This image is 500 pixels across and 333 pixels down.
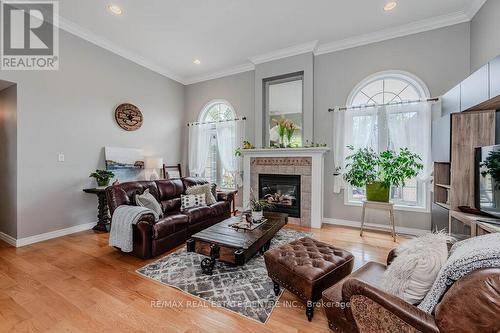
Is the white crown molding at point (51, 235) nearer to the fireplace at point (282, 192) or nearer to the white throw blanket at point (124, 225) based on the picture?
the white throw blanket at point (124, 225)

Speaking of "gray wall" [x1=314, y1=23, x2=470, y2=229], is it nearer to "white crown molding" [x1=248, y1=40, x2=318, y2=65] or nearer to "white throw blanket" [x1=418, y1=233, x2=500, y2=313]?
"white crown molding" [x1=248, y1=40, x2=318, y2=65]

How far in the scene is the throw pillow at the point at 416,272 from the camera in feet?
3.87

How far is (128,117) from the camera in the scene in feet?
15.2

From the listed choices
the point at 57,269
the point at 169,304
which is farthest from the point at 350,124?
the point at 57,269

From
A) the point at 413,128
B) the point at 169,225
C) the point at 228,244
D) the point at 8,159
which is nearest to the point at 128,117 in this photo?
the point at 8,159

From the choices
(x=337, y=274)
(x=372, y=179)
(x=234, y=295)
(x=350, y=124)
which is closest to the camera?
(x=337, y=274)

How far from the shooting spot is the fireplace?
14.7ft

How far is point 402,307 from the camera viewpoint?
1088 mm

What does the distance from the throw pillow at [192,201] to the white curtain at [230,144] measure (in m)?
1.40

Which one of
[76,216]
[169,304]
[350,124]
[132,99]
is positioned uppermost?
[132,99]

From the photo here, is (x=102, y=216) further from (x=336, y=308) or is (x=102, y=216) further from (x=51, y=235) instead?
(x=336, y=308)

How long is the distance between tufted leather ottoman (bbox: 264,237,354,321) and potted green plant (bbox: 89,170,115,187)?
3.37 m

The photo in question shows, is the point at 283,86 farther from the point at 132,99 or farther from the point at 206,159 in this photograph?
the point at 132,99

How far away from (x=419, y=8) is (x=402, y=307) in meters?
4.14
